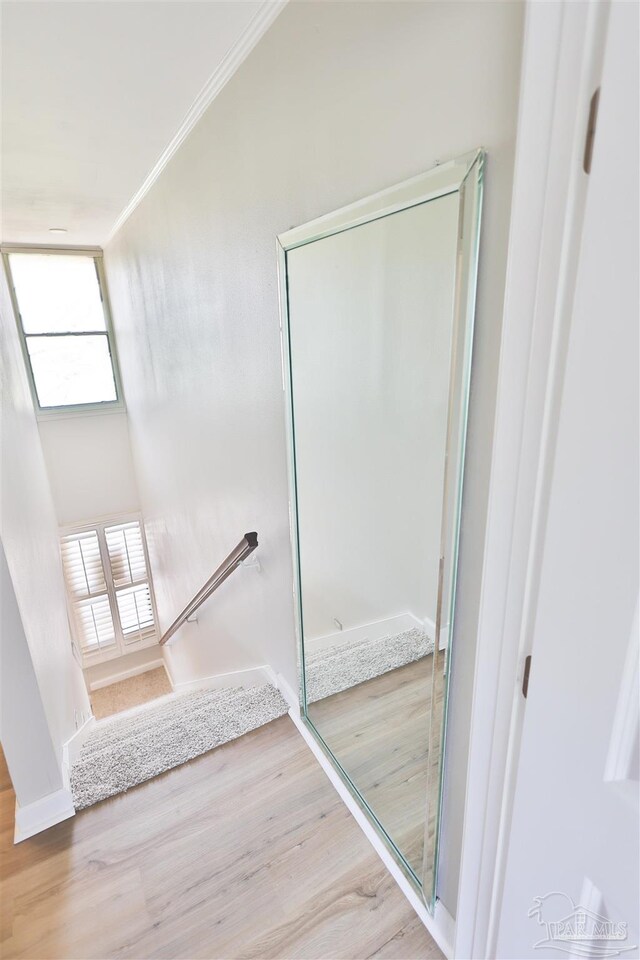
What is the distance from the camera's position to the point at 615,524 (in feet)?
1.93

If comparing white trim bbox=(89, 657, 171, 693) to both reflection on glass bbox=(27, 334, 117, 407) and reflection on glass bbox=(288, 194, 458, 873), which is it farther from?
reflection on glass bbox=(288, 194, 458, 873)

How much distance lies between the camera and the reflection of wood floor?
136 cm

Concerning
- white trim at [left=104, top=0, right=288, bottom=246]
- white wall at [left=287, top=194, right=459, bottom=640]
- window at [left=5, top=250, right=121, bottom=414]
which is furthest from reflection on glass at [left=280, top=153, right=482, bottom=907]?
window at [left=5, top=250, right=121, bottom=414]

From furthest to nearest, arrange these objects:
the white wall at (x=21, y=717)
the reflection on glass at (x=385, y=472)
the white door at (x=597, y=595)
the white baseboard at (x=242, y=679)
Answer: the white baseboard at (x=242, y=679) < the white wall at (x=21, y=717) < the reflection on glass at (x=385, y=472) < the white door at (x=597, y=595)

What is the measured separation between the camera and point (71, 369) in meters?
4.89

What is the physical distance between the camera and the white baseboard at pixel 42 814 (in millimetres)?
1692

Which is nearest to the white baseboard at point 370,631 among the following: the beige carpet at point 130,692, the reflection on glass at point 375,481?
the reflection on glass at point 375,481

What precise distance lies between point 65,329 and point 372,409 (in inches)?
178

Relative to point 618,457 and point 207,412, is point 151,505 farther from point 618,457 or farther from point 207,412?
point 618,457

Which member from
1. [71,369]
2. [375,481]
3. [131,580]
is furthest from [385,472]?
[131,580]

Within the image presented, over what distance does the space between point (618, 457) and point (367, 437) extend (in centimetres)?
94

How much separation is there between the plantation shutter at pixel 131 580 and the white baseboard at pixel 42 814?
3.92 meters

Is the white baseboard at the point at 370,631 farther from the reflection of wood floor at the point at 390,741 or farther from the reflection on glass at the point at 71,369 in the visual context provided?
the reflection on glass at the point at 71,369

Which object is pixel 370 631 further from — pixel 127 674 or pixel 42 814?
pixel 127 674
